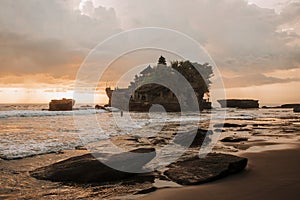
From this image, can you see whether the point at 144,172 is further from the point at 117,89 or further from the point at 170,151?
the point at 117,89

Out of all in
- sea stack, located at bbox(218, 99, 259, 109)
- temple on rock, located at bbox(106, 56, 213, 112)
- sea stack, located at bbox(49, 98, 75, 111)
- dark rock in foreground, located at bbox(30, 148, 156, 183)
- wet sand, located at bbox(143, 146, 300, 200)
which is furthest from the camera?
sea stack, located at bbox(218, 99, 259, 109)

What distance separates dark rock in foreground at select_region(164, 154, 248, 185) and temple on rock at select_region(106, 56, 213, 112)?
4627cm

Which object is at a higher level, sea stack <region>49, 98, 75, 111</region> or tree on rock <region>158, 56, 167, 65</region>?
tree on rock <region>158, 56, 167, 65</region>

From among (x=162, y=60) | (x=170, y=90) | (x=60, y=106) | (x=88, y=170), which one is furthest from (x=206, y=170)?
(x=162, y=60)

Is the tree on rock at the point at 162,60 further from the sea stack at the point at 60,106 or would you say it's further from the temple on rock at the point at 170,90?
the sea stack at the point at 60,106

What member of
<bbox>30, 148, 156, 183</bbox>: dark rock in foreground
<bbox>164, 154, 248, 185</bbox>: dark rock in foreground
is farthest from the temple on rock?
<bbox>164, 154, 248, 185</bbox>: dark rock in foreground

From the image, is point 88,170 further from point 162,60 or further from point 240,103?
point 240,103

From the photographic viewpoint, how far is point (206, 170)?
526cm

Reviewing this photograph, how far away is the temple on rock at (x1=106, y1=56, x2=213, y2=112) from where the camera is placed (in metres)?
55.8

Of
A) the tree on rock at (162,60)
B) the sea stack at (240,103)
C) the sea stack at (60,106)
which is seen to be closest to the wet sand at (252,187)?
the sea stack at (60,106)

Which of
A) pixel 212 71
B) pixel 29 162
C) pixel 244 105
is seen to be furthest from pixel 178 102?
pixel 29 162

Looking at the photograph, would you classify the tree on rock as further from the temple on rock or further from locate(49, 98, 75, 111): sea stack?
locate(49, 98, 75, 111): sea stack

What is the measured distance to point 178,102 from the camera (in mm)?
55844

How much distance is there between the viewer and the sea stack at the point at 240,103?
77312 millimetres
